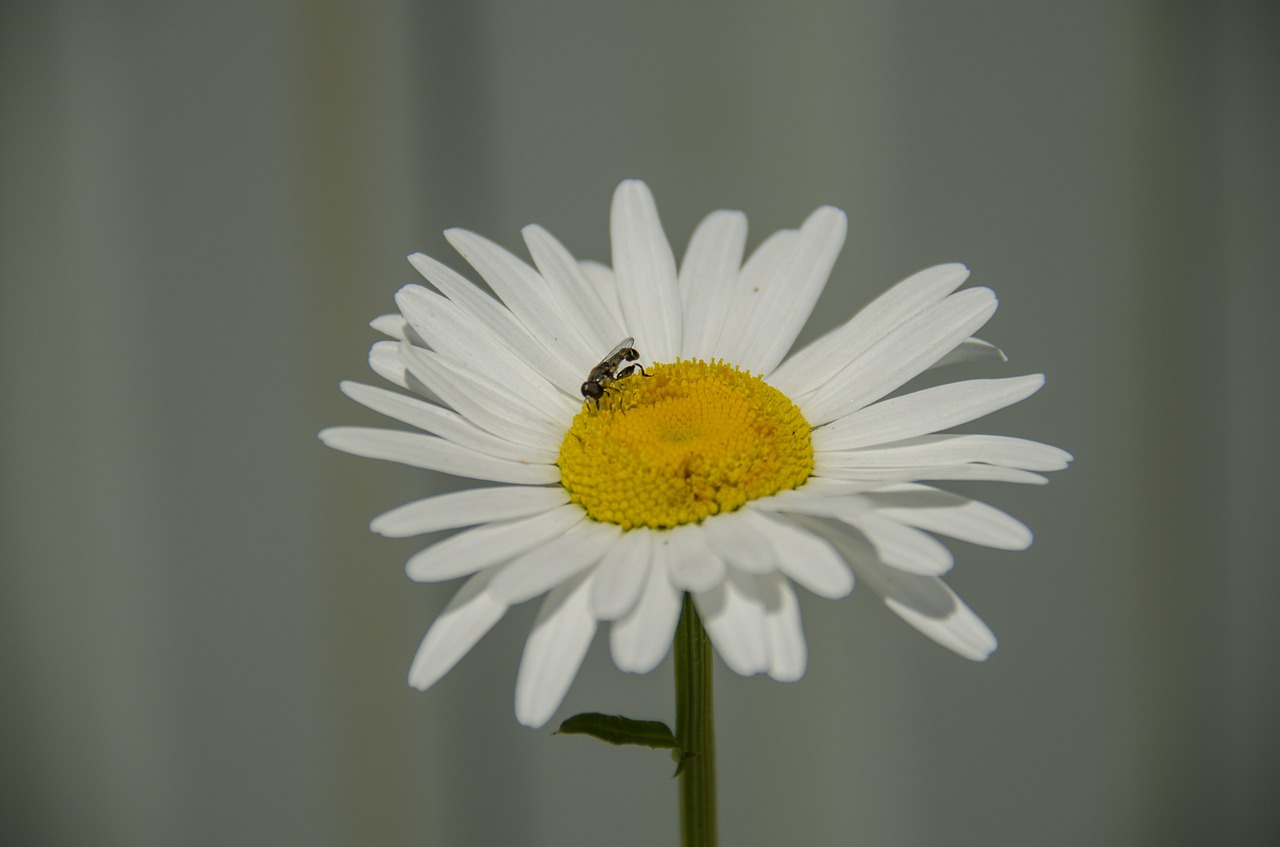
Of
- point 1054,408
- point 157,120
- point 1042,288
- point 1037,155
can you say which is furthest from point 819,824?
point 157,120

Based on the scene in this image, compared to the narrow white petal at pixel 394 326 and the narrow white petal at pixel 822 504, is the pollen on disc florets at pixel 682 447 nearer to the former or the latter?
the narrow white petal at pixel 822 504

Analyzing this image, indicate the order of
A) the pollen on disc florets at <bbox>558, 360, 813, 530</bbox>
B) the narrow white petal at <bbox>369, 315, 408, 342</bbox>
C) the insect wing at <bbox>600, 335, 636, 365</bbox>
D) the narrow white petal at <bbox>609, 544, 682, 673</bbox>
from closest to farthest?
the narrow white petal at <bbox>609, 544, 682, 673</bbox>
the pollen on disc florets at <bbox>558, 360, 813, 530</bbox>
the narrow white petal at <bbox>369, 315, 408, 342</bbox>
the insect wing at <bbox>600, 335, 636, 365</bbox>

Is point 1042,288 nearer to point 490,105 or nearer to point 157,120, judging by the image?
point 490,105

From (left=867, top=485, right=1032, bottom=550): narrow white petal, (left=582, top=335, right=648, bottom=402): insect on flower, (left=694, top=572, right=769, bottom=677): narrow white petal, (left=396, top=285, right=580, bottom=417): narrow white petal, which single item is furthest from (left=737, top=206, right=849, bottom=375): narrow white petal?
(left=694, top=572, right=769, bottom=677): narrow white petal

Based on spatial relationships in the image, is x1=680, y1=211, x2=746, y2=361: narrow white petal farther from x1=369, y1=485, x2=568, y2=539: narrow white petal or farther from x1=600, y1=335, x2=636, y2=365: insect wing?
x1=369, y1=485, x2=568, y2=539: narrow white petal

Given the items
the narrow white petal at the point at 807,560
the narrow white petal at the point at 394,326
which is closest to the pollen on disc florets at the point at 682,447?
the narrow white petal at the point at 807,560

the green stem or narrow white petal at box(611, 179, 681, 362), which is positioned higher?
narrow white petal at box(611, 179, 681, 362)

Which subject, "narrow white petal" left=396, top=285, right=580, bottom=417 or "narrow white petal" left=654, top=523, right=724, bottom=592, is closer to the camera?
"narrow white petal" left=654, top=523, right=724, bottom=592
